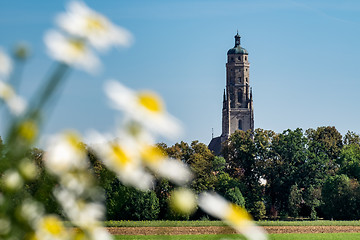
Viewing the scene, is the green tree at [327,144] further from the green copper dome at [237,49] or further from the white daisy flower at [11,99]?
the white daisy flower at [11,99]

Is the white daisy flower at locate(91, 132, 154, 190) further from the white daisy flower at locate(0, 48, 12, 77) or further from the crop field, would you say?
the crop field

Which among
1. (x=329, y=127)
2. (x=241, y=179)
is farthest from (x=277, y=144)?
(x=329, y=127)

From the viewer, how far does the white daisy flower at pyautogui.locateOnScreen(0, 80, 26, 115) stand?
58.2 inches

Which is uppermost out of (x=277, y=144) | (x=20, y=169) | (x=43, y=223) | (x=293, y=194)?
(x=277, y=144)

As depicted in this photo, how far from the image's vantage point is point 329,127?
69875 mm

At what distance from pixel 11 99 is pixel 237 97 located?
111446 millimetres

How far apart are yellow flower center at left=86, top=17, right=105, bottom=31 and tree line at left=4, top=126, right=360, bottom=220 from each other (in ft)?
159

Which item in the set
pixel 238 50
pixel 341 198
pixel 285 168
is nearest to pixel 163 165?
pixel 341 198

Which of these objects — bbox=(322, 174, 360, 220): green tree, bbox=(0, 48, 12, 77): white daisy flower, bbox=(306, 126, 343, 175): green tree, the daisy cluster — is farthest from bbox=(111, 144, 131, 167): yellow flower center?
bbox=(306, 126, 343, 175): green tree

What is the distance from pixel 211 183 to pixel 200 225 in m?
12.9

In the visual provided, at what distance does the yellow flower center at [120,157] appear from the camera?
1.34 meters

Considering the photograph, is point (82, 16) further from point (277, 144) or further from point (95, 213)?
point (277, 144)

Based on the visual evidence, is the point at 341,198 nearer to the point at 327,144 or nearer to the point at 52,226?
the point at 327,144

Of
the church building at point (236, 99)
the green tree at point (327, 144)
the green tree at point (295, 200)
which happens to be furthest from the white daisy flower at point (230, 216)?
the church building at point (236, 99)
